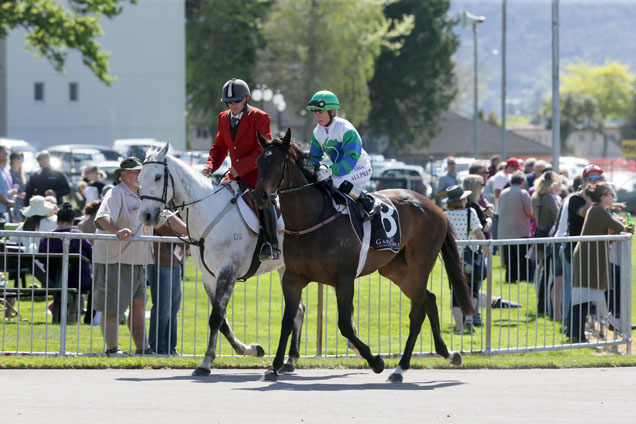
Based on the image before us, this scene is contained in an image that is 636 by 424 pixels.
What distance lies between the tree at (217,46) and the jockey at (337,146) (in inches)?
2370

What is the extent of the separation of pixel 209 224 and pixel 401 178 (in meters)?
30.0

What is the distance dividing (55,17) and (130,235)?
101ft

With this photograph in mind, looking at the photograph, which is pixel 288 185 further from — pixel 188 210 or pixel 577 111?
pixel 577 111

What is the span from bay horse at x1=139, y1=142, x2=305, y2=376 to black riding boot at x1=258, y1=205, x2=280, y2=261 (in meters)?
0.18

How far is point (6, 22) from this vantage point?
4062cm

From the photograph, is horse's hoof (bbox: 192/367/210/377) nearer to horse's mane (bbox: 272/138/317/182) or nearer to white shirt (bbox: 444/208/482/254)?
horse's mane (bbox: 272/138/317/182)

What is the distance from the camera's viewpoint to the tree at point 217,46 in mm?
70812

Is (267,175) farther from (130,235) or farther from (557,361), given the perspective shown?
(557,361)

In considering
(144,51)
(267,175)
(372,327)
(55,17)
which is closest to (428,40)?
(144,51)

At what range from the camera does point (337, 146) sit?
10.8 meters

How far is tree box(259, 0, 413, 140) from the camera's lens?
7206 cm

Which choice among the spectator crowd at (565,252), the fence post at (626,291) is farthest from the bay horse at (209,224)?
the fence post at (626,291)

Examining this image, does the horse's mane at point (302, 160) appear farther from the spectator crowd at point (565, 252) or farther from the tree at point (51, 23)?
the tree at point (51, 23)

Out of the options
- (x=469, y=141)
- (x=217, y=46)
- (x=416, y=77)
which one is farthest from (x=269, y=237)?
(x=469, y=141)
